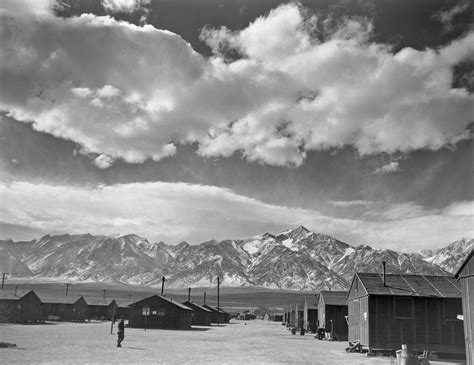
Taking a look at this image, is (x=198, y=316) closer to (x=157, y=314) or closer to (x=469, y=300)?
(x=157, y=314)

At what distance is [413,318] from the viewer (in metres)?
46.0

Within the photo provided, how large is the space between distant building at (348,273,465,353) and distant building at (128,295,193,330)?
4336cm

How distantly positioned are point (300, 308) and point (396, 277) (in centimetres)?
6006

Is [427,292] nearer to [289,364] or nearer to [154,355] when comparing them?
[289,364]

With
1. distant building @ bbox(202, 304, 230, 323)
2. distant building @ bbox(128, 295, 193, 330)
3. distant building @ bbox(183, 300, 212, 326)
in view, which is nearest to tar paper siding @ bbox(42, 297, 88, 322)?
distant building @ bbox(183, 300, 212, 326)

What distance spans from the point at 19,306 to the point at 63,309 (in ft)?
73.9

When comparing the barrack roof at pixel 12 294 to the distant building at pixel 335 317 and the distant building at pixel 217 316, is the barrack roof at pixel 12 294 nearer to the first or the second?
the distant building at pixel 217 316

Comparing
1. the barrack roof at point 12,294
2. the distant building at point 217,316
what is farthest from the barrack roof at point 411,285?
the distant building at point 217,316

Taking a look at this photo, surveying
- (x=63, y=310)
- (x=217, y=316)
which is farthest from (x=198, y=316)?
(x=63, y=310)

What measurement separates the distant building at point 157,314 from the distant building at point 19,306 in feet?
73.6

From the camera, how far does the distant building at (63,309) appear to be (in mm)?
108875

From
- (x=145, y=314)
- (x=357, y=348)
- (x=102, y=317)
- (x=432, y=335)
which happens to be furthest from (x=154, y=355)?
(x=102, y=317)

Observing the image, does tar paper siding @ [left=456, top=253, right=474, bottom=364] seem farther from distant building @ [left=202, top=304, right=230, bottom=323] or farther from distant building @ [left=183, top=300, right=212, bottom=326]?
distant building @ [left=202, top=304, right=230, bottom=323]

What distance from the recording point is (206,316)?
112 m
